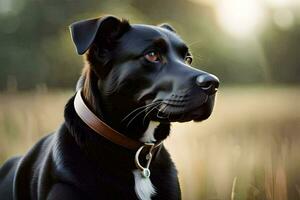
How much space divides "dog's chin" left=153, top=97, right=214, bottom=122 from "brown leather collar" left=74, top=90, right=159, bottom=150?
26 centimetres

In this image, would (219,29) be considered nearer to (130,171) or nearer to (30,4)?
(30,4)

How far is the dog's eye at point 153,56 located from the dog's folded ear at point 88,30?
0.29 meters

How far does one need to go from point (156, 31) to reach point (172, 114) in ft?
1.79

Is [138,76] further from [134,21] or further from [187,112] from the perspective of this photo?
[134,21]

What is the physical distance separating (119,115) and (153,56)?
372mm

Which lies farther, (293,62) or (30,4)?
(30,4)

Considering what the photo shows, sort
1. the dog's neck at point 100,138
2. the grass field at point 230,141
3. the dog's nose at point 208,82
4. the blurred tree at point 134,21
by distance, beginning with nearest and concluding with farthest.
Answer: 1. the dog's nose at point 208,82
2. the dog's neck at point 100,138
3. the grass field at point 230,141
4. the blurred tree at point 134,21

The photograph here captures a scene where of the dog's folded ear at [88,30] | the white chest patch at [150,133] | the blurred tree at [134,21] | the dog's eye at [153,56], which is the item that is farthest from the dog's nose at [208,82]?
the blurred tree at [134,21]

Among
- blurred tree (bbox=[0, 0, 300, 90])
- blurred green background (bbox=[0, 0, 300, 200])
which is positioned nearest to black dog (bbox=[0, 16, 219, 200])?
blurred green background (bbox=[0, 0, 300, 200])

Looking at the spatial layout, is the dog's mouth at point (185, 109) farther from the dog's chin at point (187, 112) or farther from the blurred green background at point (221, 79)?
the blurred green background at point (221, 79)

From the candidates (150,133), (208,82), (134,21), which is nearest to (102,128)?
(150,133)

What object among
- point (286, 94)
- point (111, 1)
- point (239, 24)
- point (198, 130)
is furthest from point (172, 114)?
point (111, 1)

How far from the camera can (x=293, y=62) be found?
10.3m

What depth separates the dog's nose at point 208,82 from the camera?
3.70 m
